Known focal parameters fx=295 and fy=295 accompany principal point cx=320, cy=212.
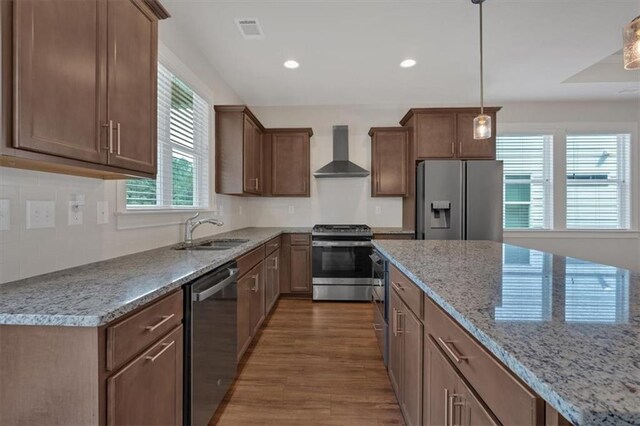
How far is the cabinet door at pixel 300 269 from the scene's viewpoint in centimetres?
389

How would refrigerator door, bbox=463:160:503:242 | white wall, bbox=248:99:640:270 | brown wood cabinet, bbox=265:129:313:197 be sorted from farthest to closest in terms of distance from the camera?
1. white wall, bbox=248:99:640:270
2. brown wood cabinet, bbox=265:129:313:197
3. refrigerator door, bbox=463:160:503:242

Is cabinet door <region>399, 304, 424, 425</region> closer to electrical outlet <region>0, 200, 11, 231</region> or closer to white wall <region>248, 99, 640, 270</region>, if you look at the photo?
electrical outlet <region>0, 200, 11, 231</region>

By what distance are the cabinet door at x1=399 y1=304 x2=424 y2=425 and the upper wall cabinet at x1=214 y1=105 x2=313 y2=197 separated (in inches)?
95.5

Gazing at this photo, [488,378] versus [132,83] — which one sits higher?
[132,83]

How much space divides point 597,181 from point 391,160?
3215 mm

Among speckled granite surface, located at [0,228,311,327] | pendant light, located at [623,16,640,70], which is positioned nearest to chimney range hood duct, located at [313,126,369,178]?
speckled granite surface, located at [0,228,311,327]

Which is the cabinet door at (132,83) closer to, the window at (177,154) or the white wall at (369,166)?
the window at (177,154)

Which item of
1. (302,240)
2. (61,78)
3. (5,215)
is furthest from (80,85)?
(302,240)

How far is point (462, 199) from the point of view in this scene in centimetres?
356

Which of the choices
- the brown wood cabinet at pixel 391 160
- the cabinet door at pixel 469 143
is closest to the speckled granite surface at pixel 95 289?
the brown wood cabinet at pixel 391 160

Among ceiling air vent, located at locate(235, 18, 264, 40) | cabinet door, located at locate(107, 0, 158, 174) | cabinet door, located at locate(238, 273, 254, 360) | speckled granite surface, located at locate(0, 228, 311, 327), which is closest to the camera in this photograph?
speckled granite surface, located at locate(0, 228, 311, 327)

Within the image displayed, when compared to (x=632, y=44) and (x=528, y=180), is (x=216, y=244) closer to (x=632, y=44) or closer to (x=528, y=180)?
(x=632, y=44)

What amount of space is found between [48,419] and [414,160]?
12.6 ft

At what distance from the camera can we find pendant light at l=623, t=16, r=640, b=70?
4.16 feet
